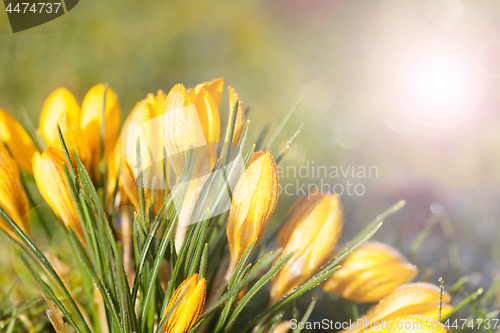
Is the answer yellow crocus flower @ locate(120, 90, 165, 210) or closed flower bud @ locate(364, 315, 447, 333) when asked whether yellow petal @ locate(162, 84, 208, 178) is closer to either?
yellow crocus flower @ locate(120, 90, 165, 210)

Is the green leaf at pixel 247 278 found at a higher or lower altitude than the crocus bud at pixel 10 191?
lower

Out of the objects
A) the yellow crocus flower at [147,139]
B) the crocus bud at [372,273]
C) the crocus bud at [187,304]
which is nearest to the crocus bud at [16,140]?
the yellow crocus flower at [147,139]

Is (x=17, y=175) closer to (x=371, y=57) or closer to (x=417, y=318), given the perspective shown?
(x=417, y=318)

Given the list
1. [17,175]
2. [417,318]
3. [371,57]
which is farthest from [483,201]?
[17,175]

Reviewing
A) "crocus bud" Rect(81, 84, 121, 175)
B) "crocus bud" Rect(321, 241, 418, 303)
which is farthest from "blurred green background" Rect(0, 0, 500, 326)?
"crocus bud" Rect(81, 84, 121, 175)

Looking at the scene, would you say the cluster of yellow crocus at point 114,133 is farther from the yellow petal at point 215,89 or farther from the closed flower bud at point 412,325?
the closed flower bud at point 412,325
